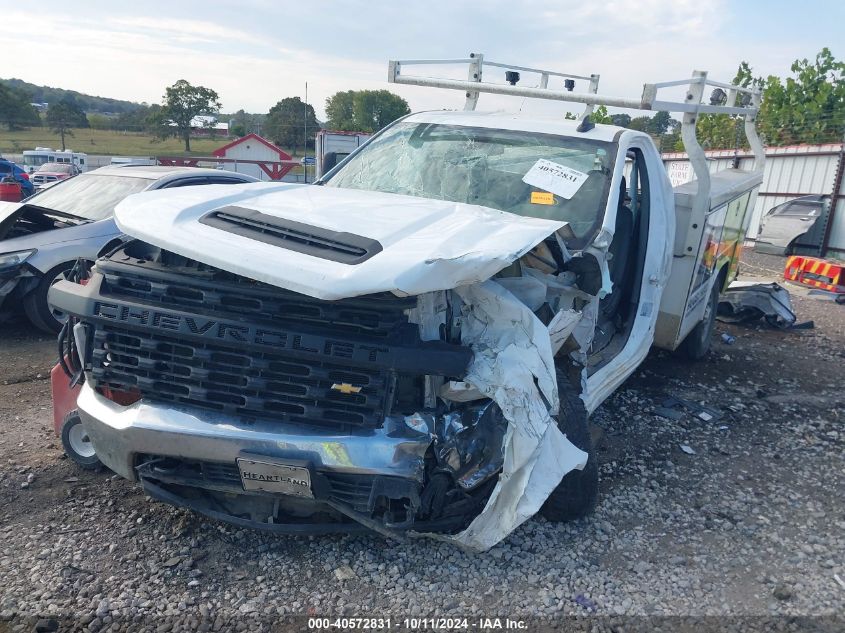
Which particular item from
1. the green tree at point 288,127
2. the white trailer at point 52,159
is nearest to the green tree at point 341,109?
the green tree at point 288,127

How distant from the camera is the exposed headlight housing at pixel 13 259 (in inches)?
221

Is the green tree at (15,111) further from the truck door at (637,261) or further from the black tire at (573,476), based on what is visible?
the black tire at (573,476)

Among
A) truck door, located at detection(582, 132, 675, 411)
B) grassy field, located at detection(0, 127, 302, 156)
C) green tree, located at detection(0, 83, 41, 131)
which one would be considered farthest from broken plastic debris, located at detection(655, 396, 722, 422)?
green tree, located at detection(0, 83, 41, 131)

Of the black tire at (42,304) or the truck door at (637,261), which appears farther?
the black tire at (42,304)

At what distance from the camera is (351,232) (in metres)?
2.65

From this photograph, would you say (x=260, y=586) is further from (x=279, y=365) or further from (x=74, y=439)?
(x=74, y=439)

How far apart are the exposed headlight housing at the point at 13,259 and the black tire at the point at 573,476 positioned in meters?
4.85

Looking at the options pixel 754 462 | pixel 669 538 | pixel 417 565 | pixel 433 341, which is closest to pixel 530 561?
pixel 417 565

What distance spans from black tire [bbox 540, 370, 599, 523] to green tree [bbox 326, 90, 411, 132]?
188 feet

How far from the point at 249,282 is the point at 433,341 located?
75cm

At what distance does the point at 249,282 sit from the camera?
8.45 ft

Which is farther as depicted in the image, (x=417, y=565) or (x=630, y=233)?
(x=630, y=233)

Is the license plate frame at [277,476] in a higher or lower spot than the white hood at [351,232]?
lower

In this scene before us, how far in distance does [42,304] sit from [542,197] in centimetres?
453
